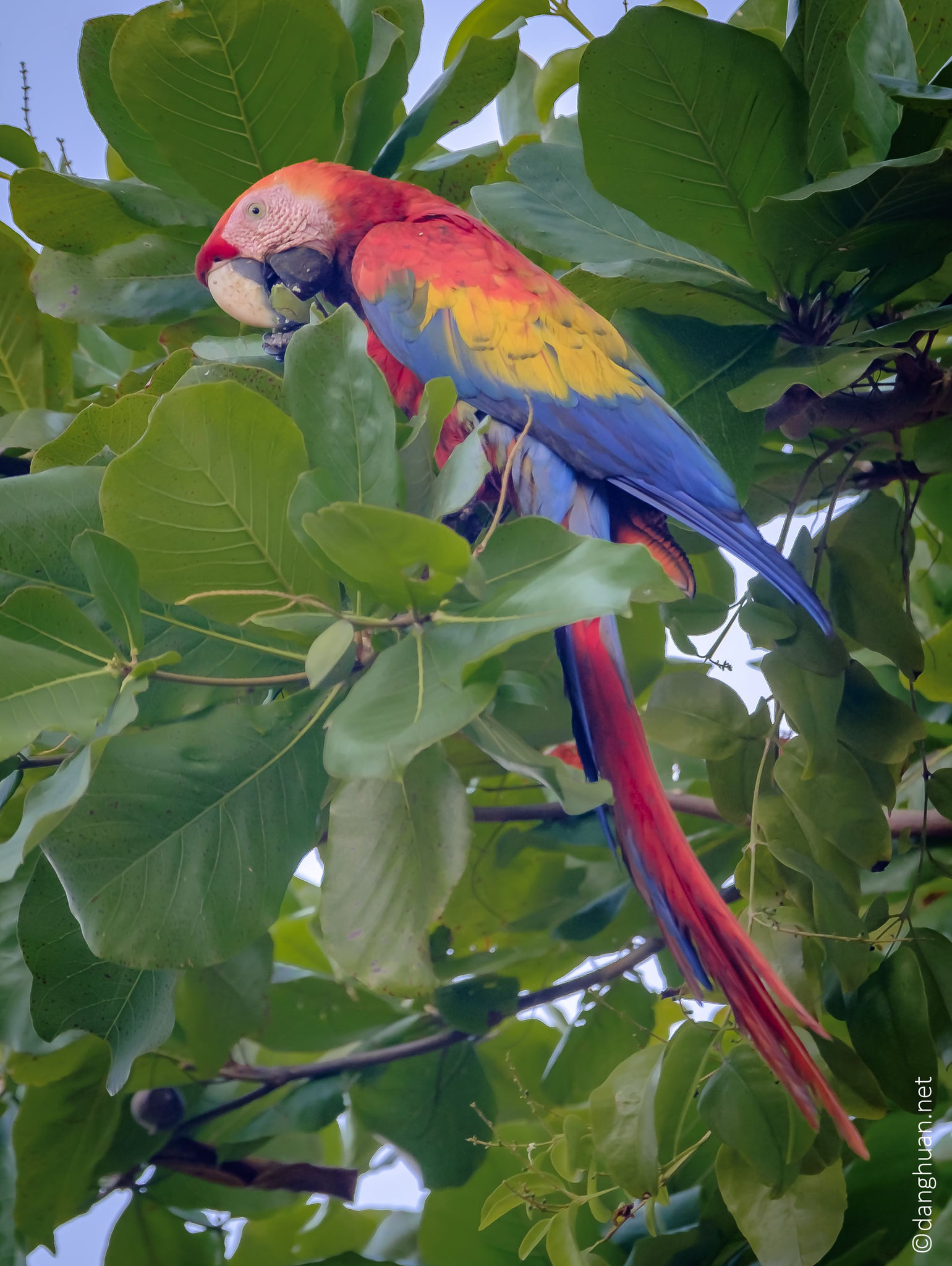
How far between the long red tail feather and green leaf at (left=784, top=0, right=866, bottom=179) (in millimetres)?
274

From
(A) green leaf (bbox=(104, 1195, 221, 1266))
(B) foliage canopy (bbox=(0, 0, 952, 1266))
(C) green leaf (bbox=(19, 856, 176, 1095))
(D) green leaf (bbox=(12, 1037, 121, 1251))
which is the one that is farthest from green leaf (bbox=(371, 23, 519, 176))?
(A) green leaf (bbox=(104, 1195, 221, 1266))

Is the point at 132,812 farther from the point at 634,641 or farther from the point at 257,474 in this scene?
the point at 634,641

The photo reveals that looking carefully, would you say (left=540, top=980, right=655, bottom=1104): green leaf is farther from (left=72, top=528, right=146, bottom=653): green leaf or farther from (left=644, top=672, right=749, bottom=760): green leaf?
(left=72, top=528, right=146, bottom=653): green leaf

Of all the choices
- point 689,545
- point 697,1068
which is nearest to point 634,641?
point 689,545

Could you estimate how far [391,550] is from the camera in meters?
0.31

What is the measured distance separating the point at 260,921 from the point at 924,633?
554 millimetres

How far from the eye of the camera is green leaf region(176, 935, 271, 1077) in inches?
23.0

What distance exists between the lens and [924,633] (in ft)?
2.46

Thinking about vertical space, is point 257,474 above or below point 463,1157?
above

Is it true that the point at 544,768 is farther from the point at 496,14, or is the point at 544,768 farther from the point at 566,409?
the point at 496,14

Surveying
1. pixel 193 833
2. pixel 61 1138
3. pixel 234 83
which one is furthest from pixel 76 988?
pixel 234 83

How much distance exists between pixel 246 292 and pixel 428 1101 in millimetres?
497

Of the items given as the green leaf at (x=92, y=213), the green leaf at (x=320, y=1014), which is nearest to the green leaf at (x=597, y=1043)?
the green leaf at (x=320, y=1014)

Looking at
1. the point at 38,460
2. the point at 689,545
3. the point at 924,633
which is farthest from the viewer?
the point at 924,633
